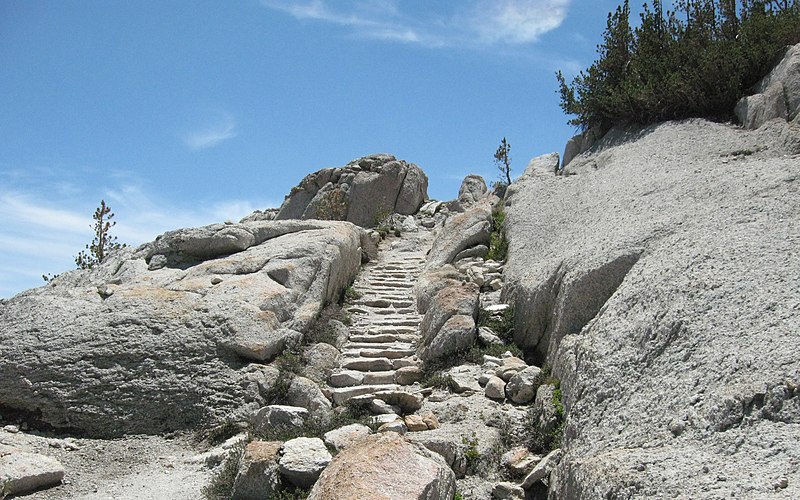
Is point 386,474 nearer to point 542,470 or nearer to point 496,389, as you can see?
point 542,470

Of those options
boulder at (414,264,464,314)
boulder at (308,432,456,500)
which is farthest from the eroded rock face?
boulder at (308,432,456,500)

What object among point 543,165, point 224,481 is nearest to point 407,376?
point 224,481

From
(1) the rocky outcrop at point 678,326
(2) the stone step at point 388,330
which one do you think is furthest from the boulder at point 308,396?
(1) the rocky outcrop at point 678,326

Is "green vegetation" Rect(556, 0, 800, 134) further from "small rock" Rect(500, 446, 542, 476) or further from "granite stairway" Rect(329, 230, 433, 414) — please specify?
"small rock" Rect(500, 446, 542, 476)

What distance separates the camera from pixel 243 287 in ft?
46.4

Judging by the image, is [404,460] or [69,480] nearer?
[404,460]

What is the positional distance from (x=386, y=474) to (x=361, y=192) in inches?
898

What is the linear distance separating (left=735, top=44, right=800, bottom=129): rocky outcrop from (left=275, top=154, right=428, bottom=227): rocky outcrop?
1436 centimetres

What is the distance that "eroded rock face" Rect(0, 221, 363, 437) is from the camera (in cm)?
1160

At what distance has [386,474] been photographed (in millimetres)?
7195

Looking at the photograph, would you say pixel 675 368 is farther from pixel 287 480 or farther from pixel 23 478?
pixel 23 478

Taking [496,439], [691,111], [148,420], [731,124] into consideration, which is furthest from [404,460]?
[691,111]

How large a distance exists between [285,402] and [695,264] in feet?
22.3

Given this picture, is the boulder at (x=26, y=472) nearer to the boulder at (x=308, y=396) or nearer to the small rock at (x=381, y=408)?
the boulder at (x=308, y=396)
